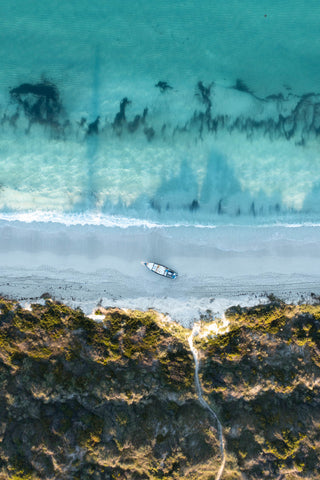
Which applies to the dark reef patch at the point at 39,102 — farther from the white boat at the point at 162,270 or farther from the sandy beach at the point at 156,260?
the white boat at the point at 162,270

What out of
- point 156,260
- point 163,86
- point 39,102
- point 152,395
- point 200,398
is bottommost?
point 200,398

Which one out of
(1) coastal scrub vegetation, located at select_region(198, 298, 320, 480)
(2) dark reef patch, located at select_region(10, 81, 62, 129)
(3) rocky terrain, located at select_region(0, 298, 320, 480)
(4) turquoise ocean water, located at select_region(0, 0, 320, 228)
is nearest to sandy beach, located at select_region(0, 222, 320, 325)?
(3) rocky terrain, located at select_region(0, 298, 320, 480)

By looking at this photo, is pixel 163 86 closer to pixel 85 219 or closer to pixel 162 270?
pixel 85 219

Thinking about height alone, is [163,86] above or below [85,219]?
above

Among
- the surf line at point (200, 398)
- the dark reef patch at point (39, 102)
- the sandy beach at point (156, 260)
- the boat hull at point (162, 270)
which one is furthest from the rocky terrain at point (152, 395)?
the dark reef patch at point (39, 102)

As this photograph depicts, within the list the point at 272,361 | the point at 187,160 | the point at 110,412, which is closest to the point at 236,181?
the point at 187,160

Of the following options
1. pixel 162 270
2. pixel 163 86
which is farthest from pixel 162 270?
pixel 163 86

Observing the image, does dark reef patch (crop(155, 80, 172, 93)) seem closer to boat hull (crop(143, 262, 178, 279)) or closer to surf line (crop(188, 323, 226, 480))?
boat hull (crop(143, 262, 178, 279))
